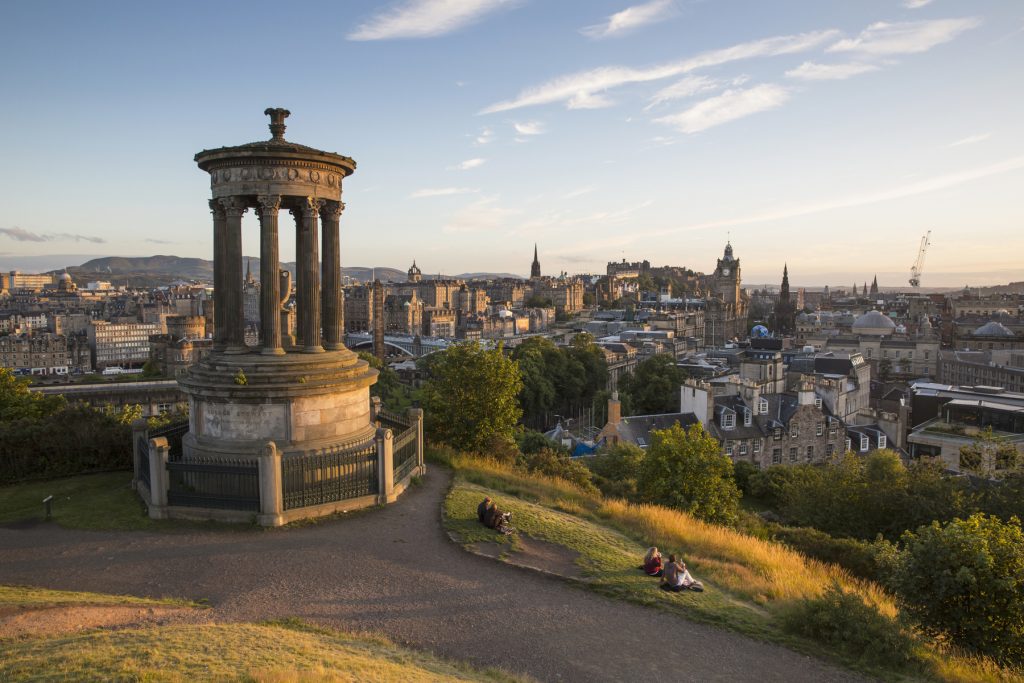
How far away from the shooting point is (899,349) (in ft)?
378

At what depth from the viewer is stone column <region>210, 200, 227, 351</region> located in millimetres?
17094

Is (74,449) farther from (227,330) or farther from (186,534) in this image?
(186,534)

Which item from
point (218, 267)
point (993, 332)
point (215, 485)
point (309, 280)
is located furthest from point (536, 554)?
point (993, 332)

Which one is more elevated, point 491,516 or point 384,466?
point 384,466

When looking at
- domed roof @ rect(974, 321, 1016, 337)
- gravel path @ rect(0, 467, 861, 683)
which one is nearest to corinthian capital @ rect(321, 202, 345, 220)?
gravel path @ rect(0, 467, 861, 683)

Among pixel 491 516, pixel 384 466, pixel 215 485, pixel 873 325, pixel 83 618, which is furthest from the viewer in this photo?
pixel 873 325

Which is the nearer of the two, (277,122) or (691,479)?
(277,122)

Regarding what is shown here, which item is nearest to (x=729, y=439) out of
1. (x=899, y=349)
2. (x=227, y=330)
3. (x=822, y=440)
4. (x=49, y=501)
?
(x=822, y=440)

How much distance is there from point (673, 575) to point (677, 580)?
0.11 meters

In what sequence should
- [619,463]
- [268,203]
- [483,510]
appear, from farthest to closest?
[619,463], [268,203], [483,510]

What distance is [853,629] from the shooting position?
10773mm

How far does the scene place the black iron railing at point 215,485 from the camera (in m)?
14.6

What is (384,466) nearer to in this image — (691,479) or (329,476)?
(329,476)

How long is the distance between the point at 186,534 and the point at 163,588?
8.34 feet
